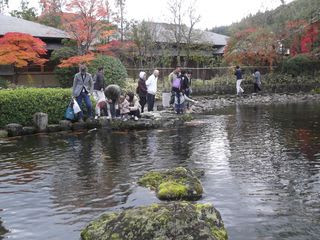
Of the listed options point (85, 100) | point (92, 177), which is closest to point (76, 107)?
point (85, 100)

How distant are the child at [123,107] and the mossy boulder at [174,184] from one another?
7112 millimetres

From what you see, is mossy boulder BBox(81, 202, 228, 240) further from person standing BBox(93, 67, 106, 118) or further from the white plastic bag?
person standing BBox(93, 67, 106, 118)

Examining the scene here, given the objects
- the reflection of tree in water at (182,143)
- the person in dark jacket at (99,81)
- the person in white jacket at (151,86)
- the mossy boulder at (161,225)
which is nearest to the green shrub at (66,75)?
the person in white jacket at (151,86)

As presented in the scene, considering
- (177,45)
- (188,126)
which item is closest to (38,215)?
(188,126)

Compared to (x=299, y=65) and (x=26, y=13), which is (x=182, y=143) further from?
(x=26, y=13)

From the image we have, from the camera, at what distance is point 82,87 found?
14391mm

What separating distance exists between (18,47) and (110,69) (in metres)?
5.34

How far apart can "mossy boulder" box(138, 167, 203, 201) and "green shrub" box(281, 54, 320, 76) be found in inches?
1103

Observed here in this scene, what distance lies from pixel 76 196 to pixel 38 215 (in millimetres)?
929

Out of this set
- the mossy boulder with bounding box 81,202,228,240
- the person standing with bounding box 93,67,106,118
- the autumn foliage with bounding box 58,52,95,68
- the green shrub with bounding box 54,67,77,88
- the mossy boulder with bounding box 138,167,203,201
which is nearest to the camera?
the mossy boulder with bounding box 81,202,228,240

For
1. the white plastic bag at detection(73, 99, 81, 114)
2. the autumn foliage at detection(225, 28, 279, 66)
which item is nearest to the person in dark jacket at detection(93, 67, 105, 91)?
the white plastic bag at detection(73, 99, 81, 114)

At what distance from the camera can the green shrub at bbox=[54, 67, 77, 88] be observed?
87.8 feet

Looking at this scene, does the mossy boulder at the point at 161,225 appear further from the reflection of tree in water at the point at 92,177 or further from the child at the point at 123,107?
the child at the point at 123,107

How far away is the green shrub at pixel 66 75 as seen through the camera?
26.8 m
